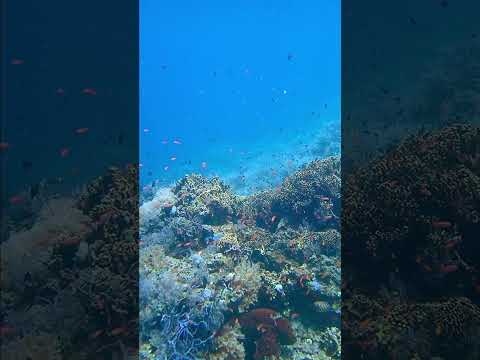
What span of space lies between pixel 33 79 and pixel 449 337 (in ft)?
53.9

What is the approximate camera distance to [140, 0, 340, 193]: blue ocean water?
73.2 metres

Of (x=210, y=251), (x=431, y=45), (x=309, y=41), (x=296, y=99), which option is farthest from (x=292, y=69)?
(x=210, y=251)

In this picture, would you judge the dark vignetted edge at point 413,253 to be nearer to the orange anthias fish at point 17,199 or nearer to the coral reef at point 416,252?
the coral reef at point 416,252

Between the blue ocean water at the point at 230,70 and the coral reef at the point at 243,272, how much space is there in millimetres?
28167

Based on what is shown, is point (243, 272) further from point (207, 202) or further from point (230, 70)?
point (230, 70)

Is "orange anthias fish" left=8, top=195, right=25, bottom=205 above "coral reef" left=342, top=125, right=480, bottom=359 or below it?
below

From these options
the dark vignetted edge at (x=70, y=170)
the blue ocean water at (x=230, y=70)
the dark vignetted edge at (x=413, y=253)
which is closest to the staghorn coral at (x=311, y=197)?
the dark vignetted edge at (x=413, y=253)

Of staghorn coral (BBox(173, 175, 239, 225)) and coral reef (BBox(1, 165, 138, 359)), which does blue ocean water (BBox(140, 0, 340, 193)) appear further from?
coral reef (BBox(1, 165, 138, 359))

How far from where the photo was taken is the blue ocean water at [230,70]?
73.2 m

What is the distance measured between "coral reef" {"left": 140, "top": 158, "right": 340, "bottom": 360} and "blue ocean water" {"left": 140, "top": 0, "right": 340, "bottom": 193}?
1109 inches

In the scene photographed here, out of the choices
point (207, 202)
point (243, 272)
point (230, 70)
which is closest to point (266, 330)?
point (243, 272)

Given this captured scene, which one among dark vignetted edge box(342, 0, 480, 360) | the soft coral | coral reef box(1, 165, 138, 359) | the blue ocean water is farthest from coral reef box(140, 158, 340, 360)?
the blue ocean water

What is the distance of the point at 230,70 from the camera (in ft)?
184

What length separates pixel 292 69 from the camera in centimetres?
15800
